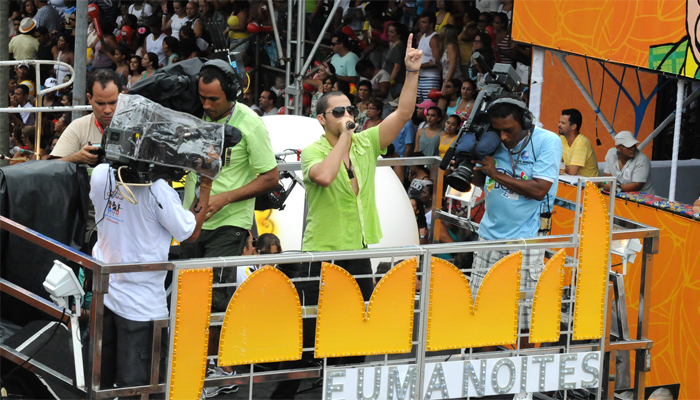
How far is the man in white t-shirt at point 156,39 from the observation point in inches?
650

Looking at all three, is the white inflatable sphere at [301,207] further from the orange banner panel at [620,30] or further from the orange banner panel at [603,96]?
the orange banner panel at [603,96]

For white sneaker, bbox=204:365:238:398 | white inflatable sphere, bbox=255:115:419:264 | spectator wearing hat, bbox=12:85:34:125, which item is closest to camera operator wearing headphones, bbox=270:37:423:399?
white sneaker, bbox=204:365:238:398

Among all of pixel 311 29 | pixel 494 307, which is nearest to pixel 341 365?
pixel 494 307

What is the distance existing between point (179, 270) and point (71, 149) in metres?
1.80

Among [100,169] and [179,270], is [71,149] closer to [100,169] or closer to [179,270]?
[100,169]

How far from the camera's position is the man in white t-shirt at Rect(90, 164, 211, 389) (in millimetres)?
4250

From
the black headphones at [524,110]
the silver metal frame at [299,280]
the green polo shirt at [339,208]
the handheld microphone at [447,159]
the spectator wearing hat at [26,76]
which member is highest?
the spectator wearing hat at [26,76]

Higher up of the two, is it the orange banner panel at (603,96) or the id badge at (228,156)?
the orange banner panel at (603,96)

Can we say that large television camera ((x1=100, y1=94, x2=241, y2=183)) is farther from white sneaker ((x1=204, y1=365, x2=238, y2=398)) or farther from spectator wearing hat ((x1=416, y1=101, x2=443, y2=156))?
spectator wearing hat ((x1=416, y1=101, x2=443, y2=156))

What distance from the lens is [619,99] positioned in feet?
37.5

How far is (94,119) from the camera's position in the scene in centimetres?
553

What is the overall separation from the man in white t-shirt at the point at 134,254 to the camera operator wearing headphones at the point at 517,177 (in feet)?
6.67

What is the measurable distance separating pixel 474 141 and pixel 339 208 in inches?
40.2

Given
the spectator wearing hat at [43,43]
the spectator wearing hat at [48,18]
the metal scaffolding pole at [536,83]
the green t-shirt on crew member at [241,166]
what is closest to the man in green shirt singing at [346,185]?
the green t-shirt on crew member at [241,166]
